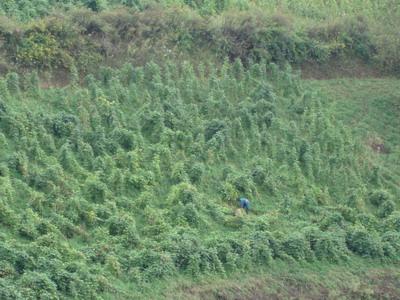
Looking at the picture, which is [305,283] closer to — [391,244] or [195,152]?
[391,244]

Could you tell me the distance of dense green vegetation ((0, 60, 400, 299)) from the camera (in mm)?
20594

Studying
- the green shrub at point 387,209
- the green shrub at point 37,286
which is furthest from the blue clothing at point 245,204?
the green shrub at point 37,286

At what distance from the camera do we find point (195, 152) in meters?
25.8

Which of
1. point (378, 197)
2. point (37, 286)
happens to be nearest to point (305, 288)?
point (378, 197)

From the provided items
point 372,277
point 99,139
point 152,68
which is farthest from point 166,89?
point 372,277

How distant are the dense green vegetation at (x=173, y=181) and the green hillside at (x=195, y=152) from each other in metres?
0.05

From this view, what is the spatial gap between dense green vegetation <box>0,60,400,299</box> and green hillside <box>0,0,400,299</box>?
5 cm

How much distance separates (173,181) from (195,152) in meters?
1.63

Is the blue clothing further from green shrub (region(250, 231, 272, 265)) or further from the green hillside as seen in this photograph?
green shrub (region(250, 231, 272, 265))

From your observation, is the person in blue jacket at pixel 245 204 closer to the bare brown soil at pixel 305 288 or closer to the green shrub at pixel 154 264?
the bare brown soil at pixel 305 288

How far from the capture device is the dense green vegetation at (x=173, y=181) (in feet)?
67.6

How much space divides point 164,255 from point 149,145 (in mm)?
5711

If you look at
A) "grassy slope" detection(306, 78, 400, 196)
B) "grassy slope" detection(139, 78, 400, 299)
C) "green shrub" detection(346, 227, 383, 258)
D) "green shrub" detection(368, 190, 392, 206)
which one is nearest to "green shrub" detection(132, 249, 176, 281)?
"grassy slope" detection(139, 78, 400, 299)

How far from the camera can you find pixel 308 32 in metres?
34.2
